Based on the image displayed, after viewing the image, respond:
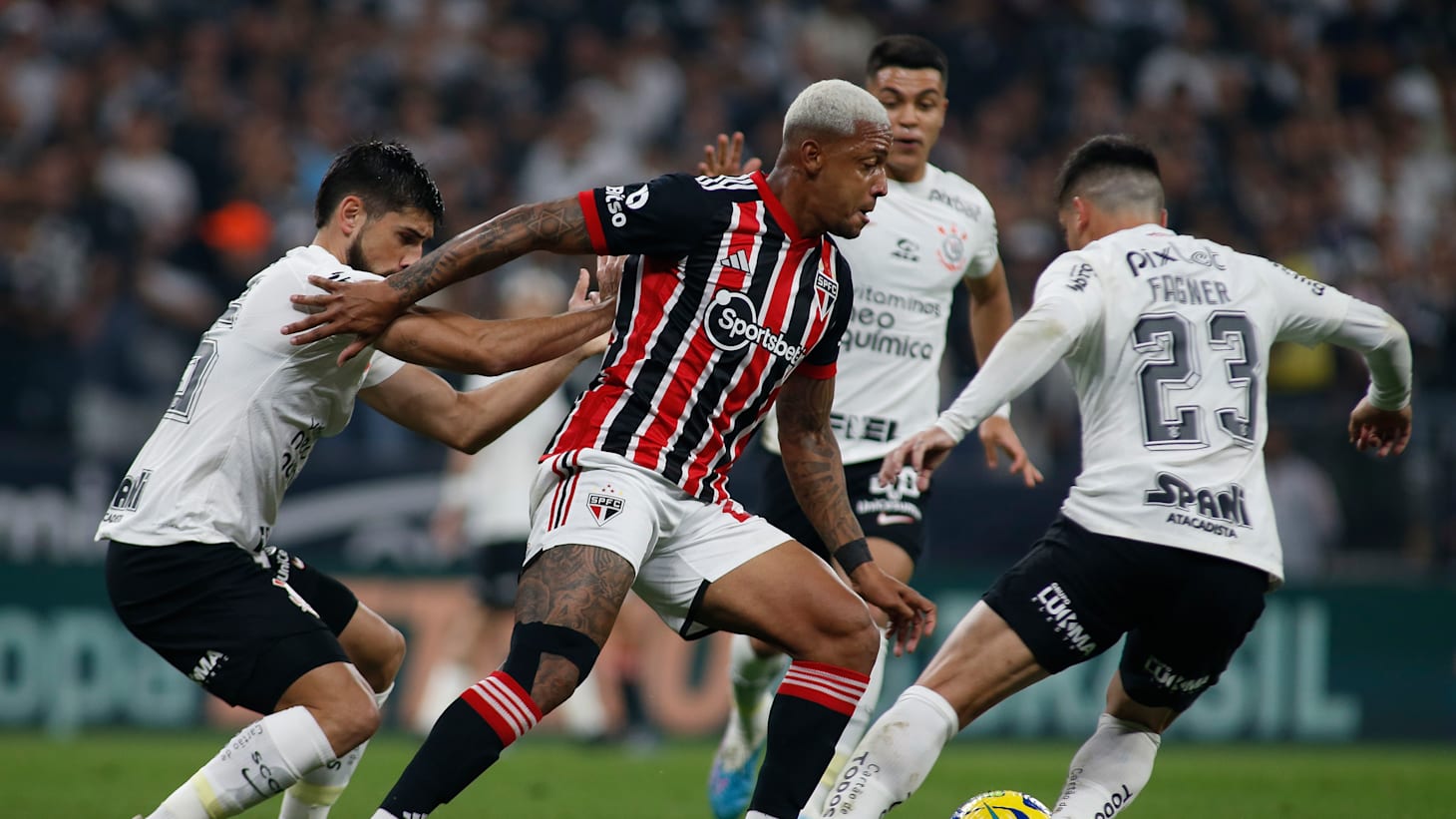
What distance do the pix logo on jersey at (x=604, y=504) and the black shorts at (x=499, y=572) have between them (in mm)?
6350

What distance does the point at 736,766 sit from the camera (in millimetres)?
7559

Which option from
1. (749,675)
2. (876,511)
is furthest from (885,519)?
(749,675)

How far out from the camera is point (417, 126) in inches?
611

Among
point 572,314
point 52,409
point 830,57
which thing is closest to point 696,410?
point 572,314

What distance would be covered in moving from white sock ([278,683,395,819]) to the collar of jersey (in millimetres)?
2160

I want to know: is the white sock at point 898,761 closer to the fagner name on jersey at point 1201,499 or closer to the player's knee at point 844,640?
the player's knee at point 844,640

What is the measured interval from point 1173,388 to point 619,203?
6.61ft

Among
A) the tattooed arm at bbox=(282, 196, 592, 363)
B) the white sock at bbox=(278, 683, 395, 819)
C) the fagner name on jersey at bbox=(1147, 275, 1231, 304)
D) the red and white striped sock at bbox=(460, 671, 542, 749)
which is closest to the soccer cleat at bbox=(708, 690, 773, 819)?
the white sock at bbox=(278, 683, 395, 819)

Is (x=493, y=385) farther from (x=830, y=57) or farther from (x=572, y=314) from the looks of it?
(x=830, y=57)

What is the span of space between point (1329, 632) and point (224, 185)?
32.8 feet

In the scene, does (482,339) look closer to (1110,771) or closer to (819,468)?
(819,468)

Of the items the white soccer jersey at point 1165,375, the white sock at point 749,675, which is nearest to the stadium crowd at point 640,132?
the white sock at point 749,675

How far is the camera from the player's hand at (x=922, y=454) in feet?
17.4

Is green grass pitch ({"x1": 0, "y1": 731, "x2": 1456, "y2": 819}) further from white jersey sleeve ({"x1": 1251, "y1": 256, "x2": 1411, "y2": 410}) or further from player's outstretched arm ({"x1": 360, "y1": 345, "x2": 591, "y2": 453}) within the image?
white jersey sleeve ({"x1": 1251, "y1": 256, "x2": 1411, "y2": 410})
